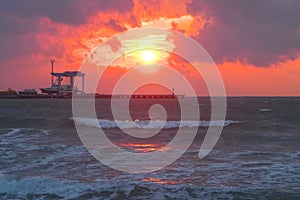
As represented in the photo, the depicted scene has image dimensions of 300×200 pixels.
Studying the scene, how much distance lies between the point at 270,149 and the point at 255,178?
27.7ft

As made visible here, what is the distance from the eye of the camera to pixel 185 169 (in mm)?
13453

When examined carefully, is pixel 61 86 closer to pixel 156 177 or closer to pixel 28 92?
pixel 28 92

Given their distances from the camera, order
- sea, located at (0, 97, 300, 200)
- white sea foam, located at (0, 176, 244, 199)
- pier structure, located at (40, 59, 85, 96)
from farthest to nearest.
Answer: pier structure, located at (40, 59, 85, 96) → sea, located at (0, 97, 300, 200) → white sea foam, located at (0, 176, 244, 199)

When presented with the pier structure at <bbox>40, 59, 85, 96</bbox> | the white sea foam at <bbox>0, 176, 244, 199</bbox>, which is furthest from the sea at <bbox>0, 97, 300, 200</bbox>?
the pier structure at <bbox>40, 59, 85, 96</bbox>

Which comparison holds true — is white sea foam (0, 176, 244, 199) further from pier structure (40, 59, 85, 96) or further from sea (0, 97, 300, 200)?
pier structure (40, 59, 85, 96)

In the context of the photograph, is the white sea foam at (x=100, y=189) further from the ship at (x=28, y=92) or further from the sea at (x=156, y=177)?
the ship at (x=28, y=92)

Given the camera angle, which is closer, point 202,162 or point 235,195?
point 235,195

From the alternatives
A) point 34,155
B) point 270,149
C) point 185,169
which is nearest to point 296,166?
point 185,169

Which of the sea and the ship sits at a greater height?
the ship

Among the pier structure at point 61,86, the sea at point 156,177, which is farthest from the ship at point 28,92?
the sea at point 156,177

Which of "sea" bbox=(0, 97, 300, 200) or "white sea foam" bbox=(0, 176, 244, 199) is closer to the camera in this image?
"white sea foam" bbox=(0, 176, 244, 199)

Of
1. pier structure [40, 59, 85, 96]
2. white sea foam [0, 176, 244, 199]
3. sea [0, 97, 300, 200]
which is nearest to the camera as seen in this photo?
white sea foam [0, 176, 244, 199]

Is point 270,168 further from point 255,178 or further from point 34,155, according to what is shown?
point 34,155

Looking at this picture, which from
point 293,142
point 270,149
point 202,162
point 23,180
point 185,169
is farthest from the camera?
point 293,142
